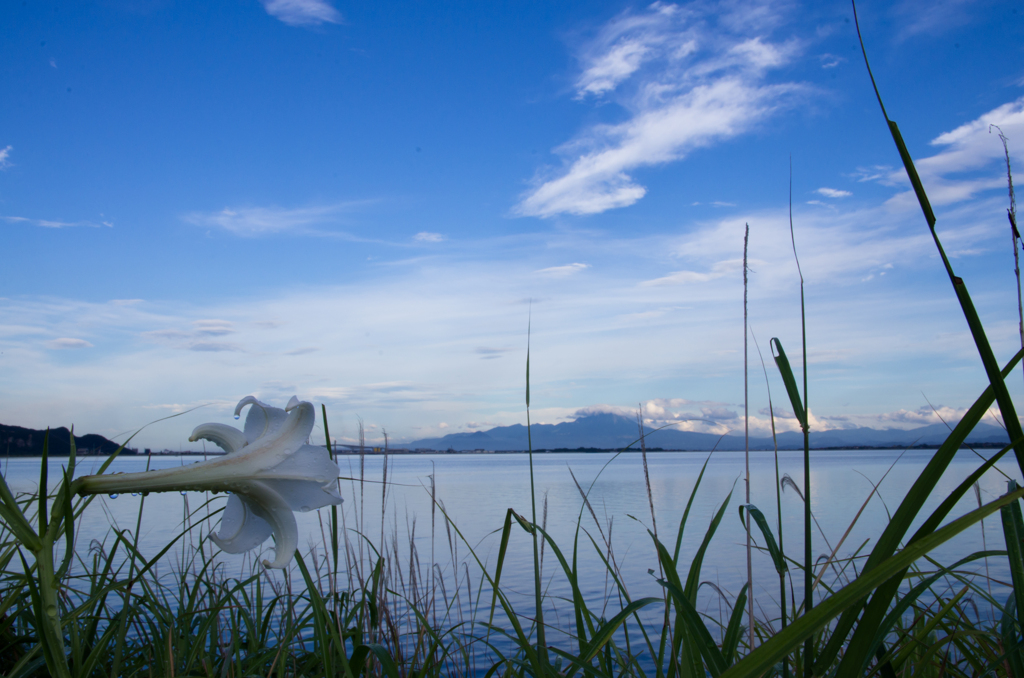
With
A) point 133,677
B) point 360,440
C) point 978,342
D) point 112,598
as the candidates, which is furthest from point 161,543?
point 978,342

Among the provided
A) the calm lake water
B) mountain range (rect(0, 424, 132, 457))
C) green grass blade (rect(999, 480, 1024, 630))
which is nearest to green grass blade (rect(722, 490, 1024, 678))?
green grass blade (rect(999, 480, 1024, 630))

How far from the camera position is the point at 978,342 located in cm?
83

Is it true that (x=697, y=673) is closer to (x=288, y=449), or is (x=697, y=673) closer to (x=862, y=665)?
(x=862, y=665)

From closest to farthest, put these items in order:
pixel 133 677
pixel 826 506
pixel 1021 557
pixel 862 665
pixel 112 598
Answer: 1. pixel 862 665
2. pixel 1021 557
3. pixel 133 677
4. pixel 112 598
5. pixel 826 506

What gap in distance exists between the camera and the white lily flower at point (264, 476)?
1.13 m

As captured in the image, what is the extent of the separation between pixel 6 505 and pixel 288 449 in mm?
409

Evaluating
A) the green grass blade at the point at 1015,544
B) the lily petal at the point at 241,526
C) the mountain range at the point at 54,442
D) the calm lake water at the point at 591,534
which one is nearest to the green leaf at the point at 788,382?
the green grass blade at the point at 1015,544

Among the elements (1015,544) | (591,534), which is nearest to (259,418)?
(1015,544)

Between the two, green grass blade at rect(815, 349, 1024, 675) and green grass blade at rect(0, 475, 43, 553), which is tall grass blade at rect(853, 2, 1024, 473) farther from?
green grass blade at rect(0, 475, 43, 553)

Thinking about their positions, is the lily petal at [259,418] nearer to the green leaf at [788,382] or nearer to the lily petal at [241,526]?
the lily petal at [241,526]

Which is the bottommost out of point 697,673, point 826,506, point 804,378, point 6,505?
point 826,506

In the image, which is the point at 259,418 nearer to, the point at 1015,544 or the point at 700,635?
the point at 700,635

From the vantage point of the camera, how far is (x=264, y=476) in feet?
3.78

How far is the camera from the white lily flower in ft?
3.72
